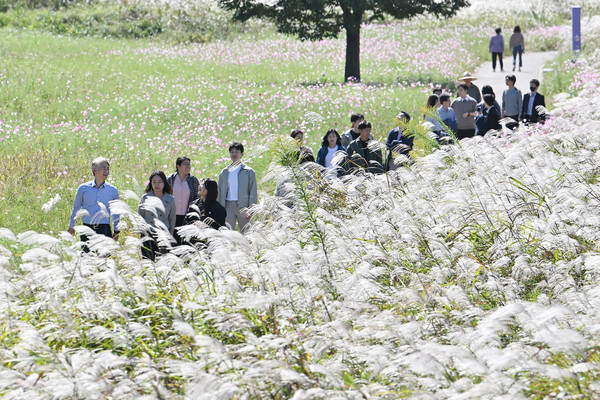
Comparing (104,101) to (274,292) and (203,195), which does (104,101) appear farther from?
(274,292)

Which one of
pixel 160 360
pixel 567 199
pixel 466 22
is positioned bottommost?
pixel 160 360

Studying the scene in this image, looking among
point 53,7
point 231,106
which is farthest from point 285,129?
point 53,7

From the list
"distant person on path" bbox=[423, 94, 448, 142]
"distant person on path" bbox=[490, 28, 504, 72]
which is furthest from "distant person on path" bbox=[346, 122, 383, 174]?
"distant person on path" bbox=[490, 28, 504, 72]

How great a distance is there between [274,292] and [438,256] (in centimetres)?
131

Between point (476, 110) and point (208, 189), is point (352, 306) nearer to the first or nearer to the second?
point (208, 189)

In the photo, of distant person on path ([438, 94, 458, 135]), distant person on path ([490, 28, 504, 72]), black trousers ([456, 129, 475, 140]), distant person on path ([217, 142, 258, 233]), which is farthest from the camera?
distant person on path ([490, 28, 504, 72])

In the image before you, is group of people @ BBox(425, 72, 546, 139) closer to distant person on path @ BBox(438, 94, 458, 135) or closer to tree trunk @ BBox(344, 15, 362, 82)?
distant person on path @ BBox(438, 94, 458, 135)

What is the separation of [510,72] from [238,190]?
19663mm

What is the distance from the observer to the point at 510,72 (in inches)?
1089

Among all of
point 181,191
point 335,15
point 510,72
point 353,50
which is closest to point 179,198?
point 181,191

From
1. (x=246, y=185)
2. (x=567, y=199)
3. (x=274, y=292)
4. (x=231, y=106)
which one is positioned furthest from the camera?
(x=231, y=106)

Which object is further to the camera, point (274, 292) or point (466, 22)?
point (466, 22)

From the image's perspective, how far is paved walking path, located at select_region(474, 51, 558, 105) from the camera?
24091 mm

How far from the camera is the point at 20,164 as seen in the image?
14.0m
